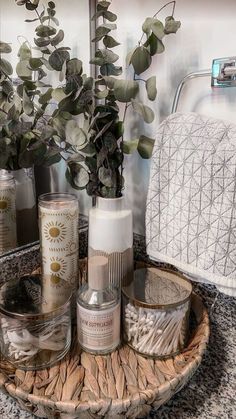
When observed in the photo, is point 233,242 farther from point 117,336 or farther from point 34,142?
→ point 34,142

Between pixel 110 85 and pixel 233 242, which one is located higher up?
pixel 110 85

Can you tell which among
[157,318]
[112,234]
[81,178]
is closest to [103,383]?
[157,318]

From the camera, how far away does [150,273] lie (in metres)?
0.74

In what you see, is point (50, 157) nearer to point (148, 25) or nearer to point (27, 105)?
point (27, 105)

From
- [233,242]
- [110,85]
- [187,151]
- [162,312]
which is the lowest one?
[162,312]

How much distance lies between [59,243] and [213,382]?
36 centimetres

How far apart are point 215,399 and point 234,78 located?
52cm

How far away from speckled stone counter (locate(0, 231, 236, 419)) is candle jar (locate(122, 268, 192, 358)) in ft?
0.22

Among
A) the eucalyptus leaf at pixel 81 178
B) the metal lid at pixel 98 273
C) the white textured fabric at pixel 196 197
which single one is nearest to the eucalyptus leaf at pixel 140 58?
the white textured fabric at pixel 196 197

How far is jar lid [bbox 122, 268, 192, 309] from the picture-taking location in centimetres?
65

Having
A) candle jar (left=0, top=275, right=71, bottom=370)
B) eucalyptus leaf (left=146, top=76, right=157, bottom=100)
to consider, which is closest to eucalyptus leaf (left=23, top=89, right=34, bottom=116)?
eucalyptus leaf (left=146, top=76, right=157, bottom=100)

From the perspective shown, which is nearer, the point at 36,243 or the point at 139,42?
the point at 139,42

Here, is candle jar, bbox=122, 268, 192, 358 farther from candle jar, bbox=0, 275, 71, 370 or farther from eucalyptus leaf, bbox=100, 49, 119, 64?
eucalyptus leaf, bbox=100, 49, 119, 64

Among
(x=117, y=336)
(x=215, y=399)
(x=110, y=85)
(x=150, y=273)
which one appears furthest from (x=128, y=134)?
(x=215, y=399)
